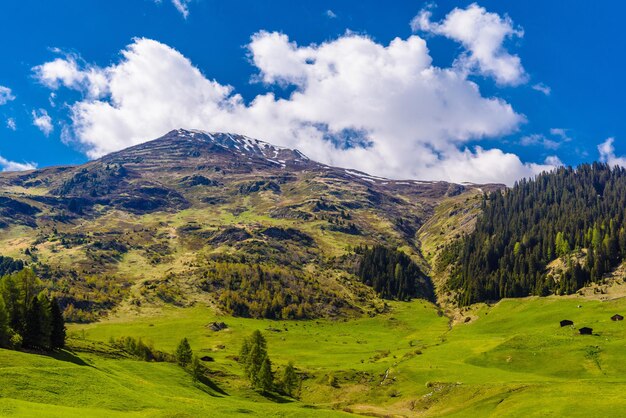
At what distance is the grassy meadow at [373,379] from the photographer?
55375 millimetres

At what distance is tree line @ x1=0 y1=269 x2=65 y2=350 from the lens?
76.7 metres

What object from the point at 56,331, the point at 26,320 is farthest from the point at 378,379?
the point at 26,320

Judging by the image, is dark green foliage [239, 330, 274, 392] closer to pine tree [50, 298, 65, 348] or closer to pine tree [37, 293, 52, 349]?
pine tree [50, 298, 65, 348]

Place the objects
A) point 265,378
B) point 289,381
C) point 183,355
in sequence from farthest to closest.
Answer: point 183,355, point 289,381, point 265,378

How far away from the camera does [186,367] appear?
103m

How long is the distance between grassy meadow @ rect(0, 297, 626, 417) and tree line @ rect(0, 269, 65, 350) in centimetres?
527

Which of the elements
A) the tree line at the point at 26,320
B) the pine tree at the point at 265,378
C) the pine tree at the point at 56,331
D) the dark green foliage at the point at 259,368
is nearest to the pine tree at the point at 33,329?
the tree line at the point at 26,320

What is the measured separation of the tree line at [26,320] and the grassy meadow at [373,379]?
5.27 meters

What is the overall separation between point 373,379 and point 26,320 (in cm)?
7541

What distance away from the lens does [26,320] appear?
8238 centimetres

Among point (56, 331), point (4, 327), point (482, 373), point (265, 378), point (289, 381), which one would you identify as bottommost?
point (289, 381)

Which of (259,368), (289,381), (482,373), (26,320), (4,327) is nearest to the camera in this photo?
(4,327)

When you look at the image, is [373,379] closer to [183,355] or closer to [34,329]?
[183,355]

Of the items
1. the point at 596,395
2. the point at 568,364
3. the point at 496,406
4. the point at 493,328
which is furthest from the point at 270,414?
the point at 493,328
